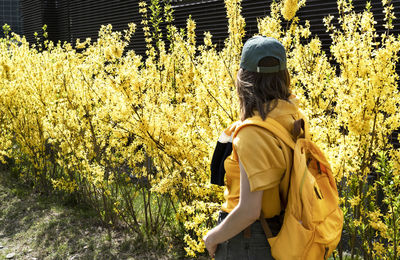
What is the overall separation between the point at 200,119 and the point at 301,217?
1.77m

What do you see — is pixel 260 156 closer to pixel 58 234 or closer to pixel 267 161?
pixel 267 161

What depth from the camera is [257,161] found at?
4.67ft

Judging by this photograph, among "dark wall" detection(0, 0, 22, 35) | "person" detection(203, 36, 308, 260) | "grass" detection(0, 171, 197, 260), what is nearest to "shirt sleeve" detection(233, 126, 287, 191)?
"person" detection(203, 36, 308, 260)

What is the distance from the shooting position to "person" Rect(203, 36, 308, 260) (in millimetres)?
1439

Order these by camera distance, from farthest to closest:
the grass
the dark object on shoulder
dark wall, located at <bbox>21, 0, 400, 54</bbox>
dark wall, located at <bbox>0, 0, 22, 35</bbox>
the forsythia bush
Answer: dark wall, located at <bbox>0, 0, 22, 35</bbox>
dark wall, located at <bbox>21, 0, 400, 54</bbox>
the grass
the forsythia bush
the dark object on shoulder

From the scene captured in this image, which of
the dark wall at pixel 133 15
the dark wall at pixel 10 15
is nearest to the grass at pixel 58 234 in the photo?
the dark wall at pixel 133 15

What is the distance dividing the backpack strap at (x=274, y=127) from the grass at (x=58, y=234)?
92.6 inches

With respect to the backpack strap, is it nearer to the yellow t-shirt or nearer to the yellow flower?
the yellow t-shirt

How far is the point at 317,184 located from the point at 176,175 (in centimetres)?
163

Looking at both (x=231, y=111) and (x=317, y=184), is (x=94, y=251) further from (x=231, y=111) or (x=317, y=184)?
(x=317, y=184)

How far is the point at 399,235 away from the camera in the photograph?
249 cm

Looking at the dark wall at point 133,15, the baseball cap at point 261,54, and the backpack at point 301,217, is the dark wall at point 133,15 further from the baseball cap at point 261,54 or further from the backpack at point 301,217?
the backpack at point 301,217

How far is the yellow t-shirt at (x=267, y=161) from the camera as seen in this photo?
1423 millimetres

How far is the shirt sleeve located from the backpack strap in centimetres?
2
